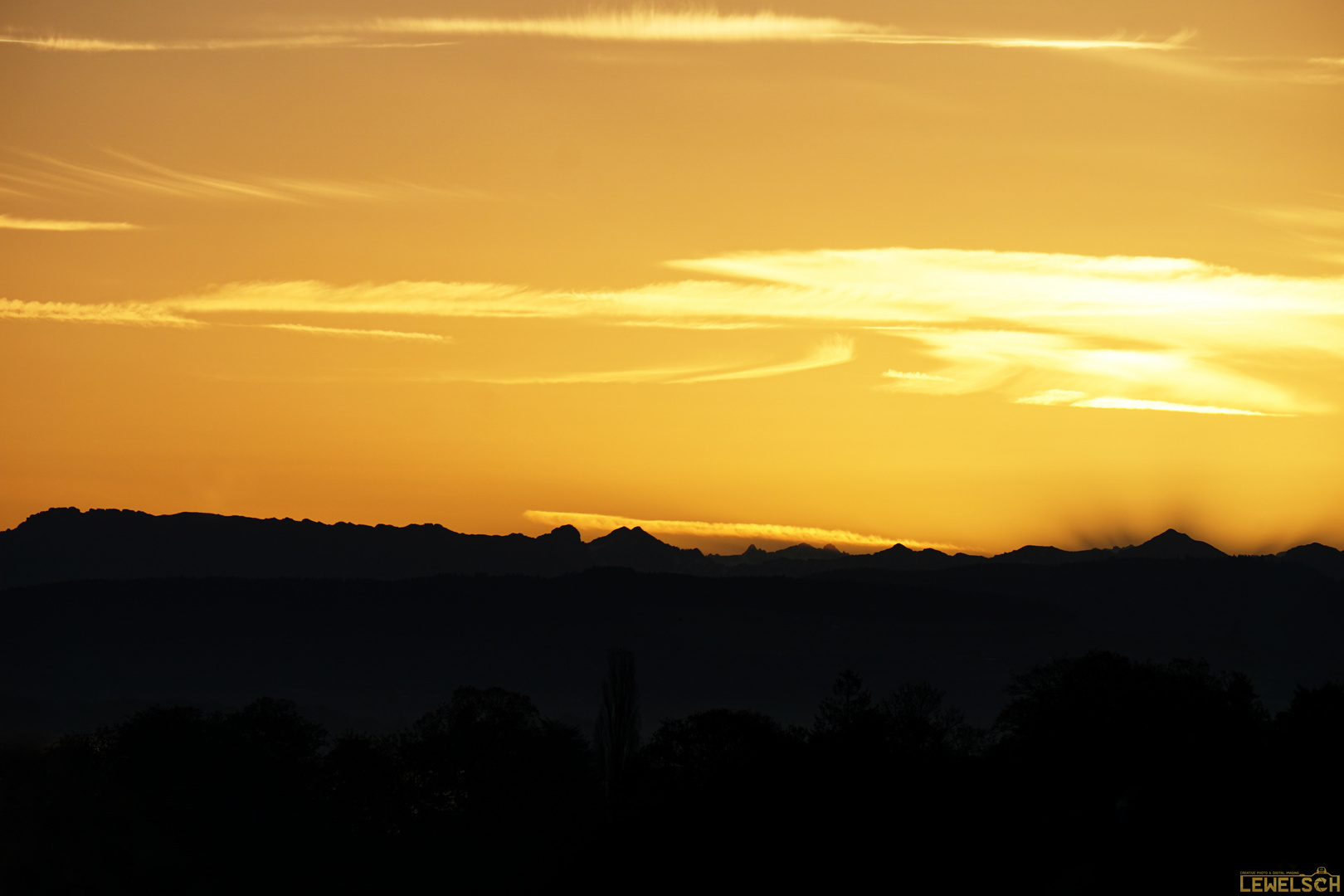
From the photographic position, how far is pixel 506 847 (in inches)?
4067

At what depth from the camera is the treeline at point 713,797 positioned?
6838cm

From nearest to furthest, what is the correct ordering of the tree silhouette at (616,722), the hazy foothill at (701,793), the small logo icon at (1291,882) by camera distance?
the small logo icon at (1291,882) → the hazy foothill at (701,793) → the tree silhouette at (616,722)

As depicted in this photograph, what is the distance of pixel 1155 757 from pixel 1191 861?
34667 millimetres

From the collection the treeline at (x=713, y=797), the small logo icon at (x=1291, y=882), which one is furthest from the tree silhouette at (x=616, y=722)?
the small logo icon at (x=1291, y=882)

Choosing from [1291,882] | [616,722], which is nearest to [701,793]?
[1291,882]

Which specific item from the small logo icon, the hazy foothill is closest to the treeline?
the hazy foothill

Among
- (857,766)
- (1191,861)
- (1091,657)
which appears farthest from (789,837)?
(1091,657)

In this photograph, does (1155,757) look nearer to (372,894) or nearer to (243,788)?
(372,894)

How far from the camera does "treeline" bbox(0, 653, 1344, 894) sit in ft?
224

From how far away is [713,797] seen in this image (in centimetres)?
8531

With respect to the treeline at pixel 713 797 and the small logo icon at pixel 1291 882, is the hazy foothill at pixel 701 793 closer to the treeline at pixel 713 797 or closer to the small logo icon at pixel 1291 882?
the treeline at pixel 713 797

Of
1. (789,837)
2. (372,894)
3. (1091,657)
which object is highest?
(1091,657)

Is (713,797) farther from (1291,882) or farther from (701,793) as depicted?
(1291,882)

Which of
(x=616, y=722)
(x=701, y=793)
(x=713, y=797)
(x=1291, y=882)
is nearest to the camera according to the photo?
(x=1291, y=882)
